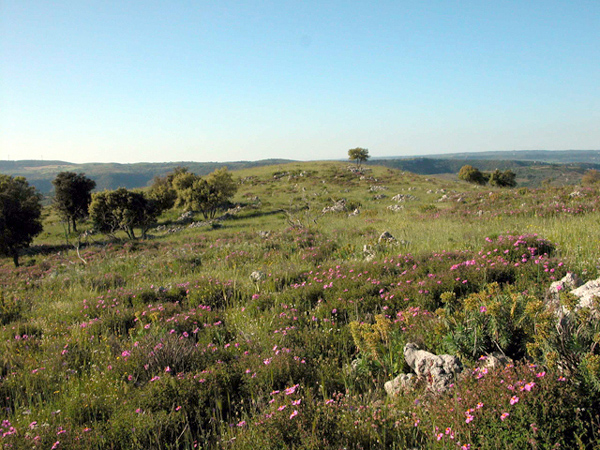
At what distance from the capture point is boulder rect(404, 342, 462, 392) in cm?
313

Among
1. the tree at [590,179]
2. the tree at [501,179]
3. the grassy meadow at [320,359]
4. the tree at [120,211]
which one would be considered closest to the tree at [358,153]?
the tree at [501,179]

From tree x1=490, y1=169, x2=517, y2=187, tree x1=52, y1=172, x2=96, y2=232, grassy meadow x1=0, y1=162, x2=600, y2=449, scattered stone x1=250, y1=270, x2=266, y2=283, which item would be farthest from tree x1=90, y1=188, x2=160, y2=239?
tree x1=490, y1=169, x2=517, y2=187

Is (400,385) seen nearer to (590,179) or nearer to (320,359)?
(320,359)

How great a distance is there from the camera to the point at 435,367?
3.23m

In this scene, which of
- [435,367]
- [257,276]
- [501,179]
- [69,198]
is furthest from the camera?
[501,179]

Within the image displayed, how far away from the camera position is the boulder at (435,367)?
10.3ft

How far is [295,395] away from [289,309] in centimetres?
245

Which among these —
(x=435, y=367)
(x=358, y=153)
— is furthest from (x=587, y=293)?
(x=358, y=153)

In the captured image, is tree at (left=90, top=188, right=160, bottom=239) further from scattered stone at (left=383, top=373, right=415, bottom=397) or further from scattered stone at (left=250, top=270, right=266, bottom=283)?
scattered stone at (left=383, top=373, right=415, bottom=397)

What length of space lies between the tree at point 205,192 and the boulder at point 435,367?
36.3 metres

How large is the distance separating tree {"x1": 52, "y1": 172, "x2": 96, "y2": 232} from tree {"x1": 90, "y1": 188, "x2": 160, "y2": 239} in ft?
32.6

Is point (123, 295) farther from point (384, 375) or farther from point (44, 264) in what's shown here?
point (44, 264)

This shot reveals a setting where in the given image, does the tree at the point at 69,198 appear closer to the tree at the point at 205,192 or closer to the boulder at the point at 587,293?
the tree at the point at 205,192

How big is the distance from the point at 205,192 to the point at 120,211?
959 cm
